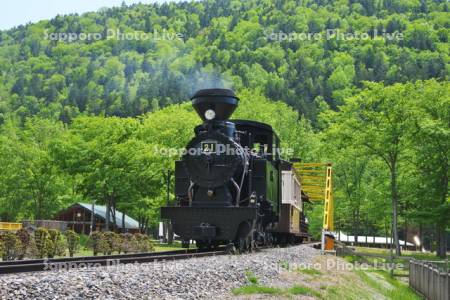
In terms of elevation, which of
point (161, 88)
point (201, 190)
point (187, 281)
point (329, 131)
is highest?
point (161, 88)

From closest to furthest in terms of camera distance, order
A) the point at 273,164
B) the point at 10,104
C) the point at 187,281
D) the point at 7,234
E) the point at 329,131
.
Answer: the point at 187,281 → the point at 7,234 → the point at 273,164 → the point at 329,131 → the point at 10,104

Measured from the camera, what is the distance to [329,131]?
47.0 m

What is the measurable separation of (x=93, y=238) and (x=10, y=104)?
16798 cm

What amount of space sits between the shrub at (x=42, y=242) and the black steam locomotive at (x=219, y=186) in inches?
182

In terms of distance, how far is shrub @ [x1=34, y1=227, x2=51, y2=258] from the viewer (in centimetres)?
2016

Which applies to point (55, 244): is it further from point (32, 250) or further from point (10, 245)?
point (10, 245)

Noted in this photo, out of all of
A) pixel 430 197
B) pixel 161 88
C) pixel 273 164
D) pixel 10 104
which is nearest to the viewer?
pixel 273 164

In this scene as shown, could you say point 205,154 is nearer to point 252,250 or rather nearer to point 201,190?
point 201,190

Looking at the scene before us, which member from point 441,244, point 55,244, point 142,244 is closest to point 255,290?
point 55,244

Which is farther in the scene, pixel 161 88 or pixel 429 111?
pixel 161 88

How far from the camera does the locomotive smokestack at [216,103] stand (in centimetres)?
1964

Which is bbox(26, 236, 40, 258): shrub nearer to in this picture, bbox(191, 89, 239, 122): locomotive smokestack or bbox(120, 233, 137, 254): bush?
bbox(120, 233, 137, 254): bush

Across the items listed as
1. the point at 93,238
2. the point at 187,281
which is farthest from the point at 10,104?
the point at 187,281

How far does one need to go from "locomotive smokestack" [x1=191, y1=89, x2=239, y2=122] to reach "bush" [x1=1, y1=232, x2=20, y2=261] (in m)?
7.67
